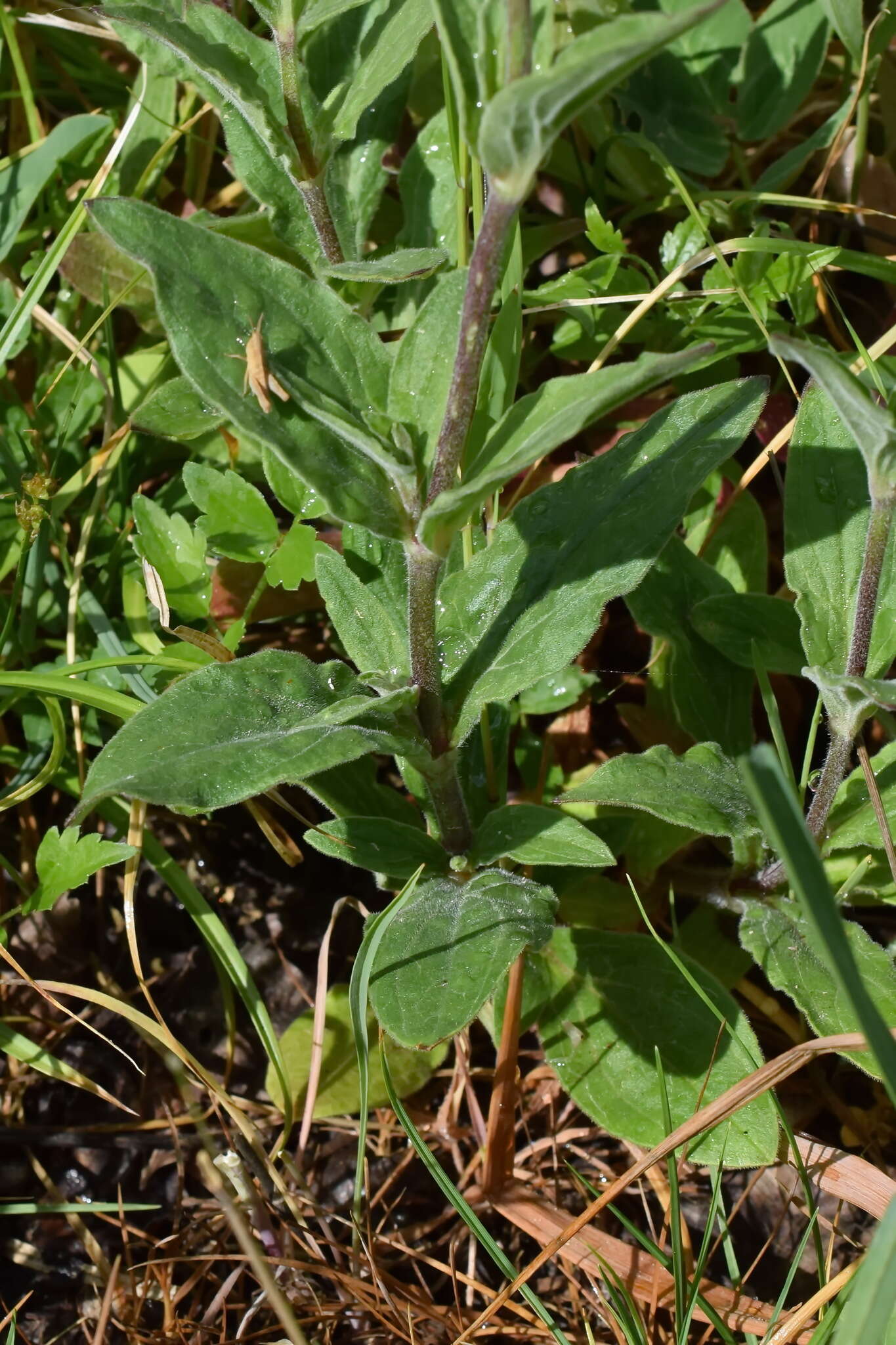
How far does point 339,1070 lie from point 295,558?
113 centimetres

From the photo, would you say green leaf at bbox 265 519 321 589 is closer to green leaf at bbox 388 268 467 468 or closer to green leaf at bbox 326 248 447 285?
green leaf at bbox 326 248 447 285

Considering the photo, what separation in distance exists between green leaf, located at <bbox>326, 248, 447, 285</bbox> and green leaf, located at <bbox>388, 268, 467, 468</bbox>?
1.11 ft

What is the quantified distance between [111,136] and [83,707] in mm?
1580

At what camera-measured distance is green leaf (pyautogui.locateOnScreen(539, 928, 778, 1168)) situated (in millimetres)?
2137

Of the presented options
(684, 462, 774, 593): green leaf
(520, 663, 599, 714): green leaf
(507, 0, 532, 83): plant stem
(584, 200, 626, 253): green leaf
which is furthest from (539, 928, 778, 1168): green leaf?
(507, 0, 532, 83): plant stem

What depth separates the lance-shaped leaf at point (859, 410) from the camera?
1.50 meters

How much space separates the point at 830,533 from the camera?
2.21 metres

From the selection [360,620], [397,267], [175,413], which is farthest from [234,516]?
[397,267]

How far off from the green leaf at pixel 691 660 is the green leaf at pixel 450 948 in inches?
24.3

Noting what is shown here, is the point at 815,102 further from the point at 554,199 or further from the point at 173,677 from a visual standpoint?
the point at 173,677

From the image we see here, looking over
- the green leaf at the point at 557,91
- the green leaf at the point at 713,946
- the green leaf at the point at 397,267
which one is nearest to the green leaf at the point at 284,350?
the green leaf at the point at 397,267

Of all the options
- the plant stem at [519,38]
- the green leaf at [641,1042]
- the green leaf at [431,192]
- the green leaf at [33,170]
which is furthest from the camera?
the green leaf at [33,170]

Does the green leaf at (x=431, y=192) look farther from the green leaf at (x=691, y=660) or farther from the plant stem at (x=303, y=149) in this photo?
the green leaf at (x=691, y=660)

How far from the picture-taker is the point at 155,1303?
2.33m
